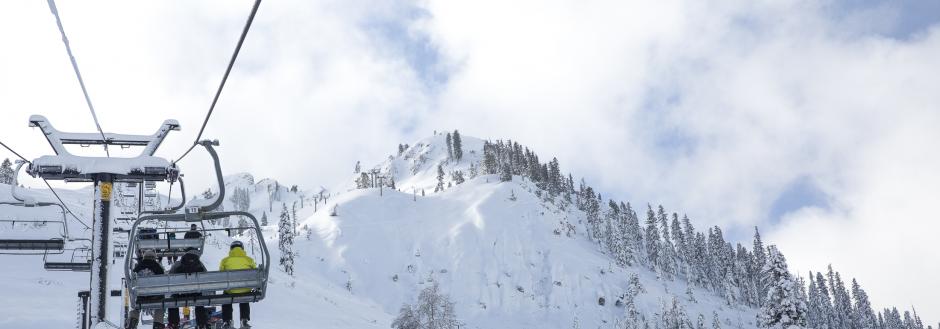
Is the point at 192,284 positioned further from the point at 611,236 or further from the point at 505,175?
the point at 505,175

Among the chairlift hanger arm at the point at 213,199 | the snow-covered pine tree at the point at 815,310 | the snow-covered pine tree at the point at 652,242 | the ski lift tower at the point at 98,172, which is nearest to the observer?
the chairlift hanger arm at the point at 213,199

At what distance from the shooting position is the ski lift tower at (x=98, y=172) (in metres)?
11.0

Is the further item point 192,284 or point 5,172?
point 5,172

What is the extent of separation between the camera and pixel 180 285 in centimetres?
951

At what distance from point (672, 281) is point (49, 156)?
140 meters

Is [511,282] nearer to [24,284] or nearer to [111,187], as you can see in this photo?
[24,284]

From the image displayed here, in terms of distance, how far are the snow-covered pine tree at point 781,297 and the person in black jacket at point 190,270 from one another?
40247mm

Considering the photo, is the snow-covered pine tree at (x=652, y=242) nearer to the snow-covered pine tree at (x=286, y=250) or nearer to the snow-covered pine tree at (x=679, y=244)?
the snow-covered pine tree at (x=679, y=244)

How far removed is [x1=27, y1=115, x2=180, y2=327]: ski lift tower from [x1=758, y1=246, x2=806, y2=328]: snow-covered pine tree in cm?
Result: 4085

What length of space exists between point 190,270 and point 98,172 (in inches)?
115

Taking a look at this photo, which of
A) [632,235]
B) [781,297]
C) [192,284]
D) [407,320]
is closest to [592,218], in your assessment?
[632,235]

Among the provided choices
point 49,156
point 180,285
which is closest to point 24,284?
point 49,156

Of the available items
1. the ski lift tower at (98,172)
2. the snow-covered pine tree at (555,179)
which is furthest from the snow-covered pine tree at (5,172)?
the snow-covered pine tree at (555,179)

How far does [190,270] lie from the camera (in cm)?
1059
